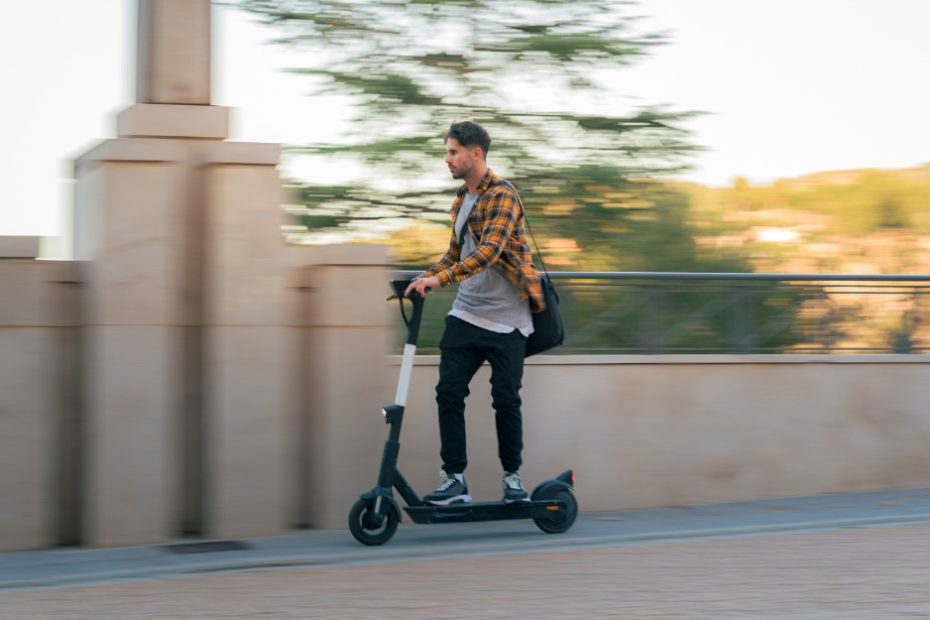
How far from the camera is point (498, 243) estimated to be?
20.8 feet

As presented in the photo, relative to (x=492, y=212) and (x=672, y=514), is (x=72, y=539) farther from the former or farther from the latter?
(x=672, y=514)

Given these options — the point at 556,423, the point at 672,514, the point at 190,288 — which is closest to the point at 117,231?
the point at 190,288

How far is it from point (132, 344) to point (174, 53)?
1.60 metres

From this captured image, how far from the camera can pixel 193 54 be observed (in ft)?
23.0

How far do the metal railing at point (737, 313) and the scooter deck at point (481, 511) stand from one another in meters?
1.44

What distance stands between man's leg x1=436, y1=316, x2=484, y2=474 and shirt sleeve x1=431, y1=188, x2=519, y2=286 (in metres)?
0.37

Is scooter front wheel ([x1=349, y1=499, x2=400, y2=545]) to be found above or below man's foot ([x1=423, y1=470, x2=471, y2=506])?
below

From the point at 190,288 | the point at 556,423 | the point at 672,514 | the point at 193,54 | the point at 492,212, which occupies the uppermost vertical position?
the point at 193,54

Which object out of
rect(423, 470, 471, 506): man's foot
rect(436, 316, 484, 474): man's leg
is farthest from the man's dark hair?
rect(423, 470, 471, 506): man's foot

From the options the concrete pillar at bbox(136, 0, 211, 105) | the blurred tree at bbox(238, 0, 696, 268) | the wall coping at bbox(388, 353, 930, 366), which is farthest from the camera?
the blurred tree at bbox(238, 0, 696, 268)

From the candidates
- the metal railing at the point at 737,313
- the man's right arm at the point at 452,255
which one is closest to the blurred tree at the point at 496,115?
the metal railing at the point at 737,313

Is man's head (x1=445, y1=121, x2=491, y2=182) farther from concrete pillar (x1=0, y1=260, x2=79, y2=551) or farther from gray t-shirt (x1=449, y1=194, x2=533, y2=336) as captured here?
concrete pillar (x1=0, y1=260, x2=79, y2=551)

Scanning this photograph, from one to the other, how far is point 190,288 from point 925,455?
5024 mm

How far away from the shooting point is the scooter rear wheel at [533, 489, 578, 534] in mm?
6730
